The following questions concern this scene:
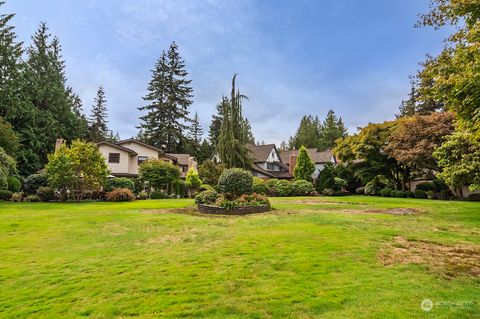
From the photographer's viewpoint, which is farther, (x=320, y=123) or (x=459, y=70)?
(x=320, y=123)

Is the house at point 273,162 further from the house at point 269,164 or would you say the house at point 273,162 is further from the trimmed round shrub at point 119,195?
the trimmed round shrub at point 119,195

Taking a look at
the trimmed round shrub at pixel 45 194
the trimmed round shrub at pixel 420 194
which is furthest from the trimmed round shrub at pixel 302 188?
the trimmed round shrub at pixel 45 194

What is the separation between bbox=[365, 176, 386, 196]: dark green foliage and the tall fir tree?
32.0 metres

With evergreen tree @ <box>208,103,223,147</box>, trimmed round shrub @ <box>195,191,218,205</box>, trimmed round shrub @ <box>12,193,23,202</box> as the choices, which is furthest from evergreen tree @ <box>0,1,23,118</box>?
evergreen tree @ <box>208,103,223,147</box>

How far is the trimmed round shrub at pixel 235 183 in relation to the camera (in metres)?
15.1

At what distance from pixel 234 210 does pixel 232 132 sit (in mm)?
11619

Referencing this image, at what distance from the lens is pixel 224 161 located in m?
25.2

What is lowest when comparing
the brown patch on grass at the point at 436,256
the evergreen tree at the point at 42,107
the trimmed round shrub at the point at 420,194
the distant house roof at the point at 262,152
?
the brown patch on grass at the point at 436,256

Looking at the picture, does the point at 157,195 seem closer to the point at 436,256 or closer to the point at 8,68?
the point at 436,256

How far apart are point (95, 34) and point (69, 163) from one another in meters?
9.71

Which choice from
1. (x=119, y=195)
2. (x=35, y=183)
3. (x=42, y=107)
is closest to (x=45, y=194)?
(x=35, y=183)

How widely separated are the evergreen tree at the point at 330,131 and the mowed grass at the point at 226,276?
54.1 meters

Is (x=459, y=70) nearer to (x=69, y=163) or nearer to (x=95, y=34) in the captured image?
(x=95, y=34)

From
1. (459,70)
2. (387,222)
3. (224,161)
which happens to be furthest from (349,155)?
(459,70)
